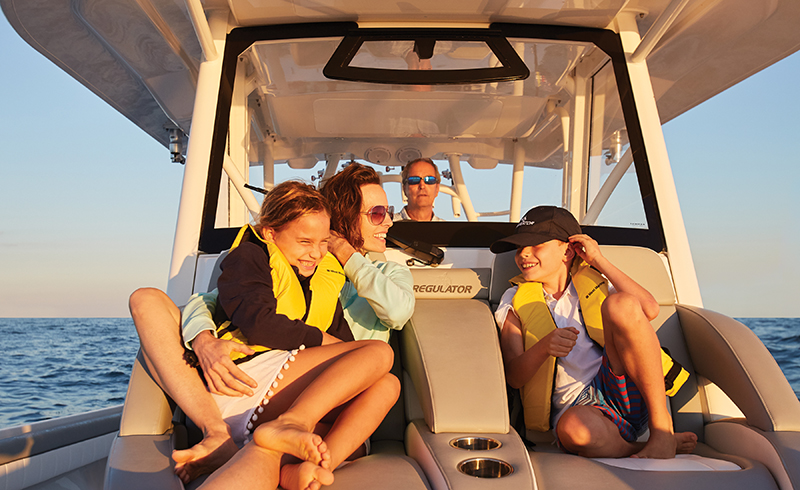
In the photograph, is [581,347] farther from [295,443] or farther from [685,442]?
[295,443]

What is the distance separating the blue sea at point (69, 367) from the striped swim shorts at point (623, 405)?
596cm

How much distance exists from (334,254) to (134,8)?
5.44 feet

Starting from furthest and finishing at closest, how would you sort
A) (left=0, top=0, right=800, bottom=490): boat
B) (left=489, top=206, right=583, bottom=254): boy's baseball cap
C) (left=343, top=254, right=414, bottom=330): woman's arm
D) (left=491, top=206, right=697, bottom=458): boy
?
(left=0, top=0, right=800, bottom=490): boat
(left=489, top=206, right=583, bottom=254): boy's baseball cap
(left=343, top=254, right=414, bottom=330): woman's arm
(left=491, top=206, right=697, bottom=458): boy

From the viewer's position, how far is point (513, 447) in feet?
4.79

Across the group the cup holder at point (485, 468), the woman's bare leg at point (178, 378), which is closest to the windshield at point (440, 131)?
the woman's bare leg at point (178, 378)

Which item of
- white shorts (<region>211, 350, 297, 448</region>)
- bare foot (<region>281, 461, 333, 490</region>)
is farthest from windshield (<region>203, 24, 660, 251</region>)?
bare foot (<region>281, 461, 333, 490</region>)

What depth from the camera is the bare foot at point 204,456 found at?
52.7 inches

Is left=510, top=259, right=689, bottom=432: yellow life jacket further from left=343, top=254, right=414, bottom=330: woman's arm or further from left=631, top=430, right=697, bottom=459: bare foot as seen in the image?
left=343, top=254, right=414, bottom=330: woman's arm

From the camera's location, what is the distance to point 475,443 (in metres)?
1.51

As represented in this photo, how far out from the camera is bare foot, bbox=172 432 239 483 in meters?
1.34

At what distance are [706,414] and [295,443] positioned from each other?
4.64 feet

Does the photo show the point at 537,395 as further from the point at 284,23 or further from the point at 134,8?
the point at 134,8

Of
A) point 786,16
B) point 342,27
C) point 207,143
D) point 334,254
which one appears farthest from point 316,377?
point 786,16

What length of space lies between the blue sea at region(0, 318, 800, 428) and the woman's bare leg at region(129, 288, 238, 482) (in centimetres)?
584
